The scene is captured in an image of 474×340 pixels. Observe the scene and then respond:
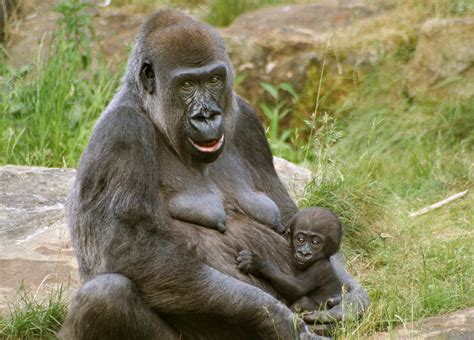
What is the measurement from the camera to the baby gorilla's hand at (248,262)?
5148 mm

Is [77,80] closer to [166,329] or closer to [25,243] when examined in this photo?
[25,243]

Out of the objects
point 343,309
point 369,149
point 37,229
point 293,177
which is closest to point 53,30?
point 293,177

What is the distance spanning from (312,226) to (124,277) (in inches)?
42.7

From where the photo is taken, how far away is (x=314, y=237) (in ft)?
17.6

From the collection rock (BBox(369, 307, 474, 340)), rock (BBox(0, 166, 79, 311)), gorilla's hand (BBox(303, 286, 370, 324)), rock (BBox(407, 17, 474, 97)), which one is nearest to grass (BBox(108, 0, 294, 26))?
rock (BBox(407, 17, 474, 97))

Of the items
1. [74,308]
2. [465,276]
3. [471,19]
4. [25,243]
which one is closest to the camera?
[74,308]

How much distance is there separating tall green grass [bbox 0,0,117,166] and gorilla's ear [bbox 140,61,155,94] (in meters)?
3.38

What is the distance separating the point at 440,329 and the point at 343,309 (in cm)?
50

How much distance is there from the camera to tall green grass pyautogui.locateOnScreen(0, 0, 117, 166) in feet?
27.9

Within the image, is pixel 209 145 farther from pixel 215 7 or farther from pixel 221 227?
pixel 215 7

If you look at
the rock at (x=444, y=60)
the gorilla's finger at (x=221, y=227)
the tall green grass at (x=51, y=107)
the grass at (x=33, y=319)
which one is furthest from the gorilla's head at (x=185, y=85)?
the rock at (x=444, y=60)

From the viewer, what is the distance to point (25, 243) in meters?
6.62

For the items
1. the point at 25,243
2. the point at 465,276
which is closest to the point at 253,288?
the point at 465,276

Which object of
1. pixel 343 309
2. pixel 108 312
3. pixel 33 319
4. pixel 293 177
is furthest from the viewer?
pixel 293 177
